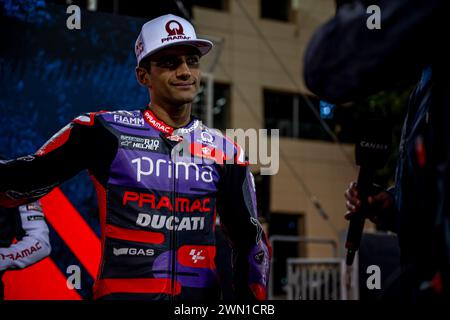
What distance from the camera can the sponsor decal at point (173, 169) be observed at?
2941mm

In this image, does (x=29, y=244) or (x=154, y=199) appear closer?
(x=154, y=199)

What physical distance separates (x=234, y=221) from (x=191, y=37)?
2.98 feet

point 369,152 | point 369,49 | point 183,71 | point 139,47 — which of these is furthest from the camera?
point 139,47

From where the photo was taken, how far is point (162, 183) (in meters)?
2.94

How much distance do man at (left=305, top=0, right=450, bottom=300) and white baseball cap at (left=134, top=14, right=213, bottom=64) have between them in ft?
5.13

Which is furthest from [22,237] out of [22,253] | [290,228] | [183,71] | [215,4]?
[290,228]

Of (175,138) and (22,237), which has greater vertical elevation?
(175,138)

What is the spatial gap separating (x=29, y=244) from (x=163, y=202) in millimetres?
1600

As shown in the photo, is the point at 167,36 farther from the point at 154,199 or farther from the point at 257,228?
the point at 257,228

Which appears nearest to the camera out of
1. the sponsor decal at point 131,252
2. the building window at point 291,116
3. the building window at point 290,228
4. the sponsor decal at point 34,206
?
the sponsor decal at point 131,252

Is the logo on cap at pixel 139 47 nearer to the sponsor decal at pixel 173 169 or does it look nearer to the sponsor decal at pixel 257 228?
the sponsor decal at pixel 173 169

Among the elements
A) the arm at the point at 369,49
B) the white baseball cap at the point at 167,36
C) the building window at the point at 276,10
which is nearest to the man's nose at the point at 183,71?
the white baseball cap at the point at 167,36
